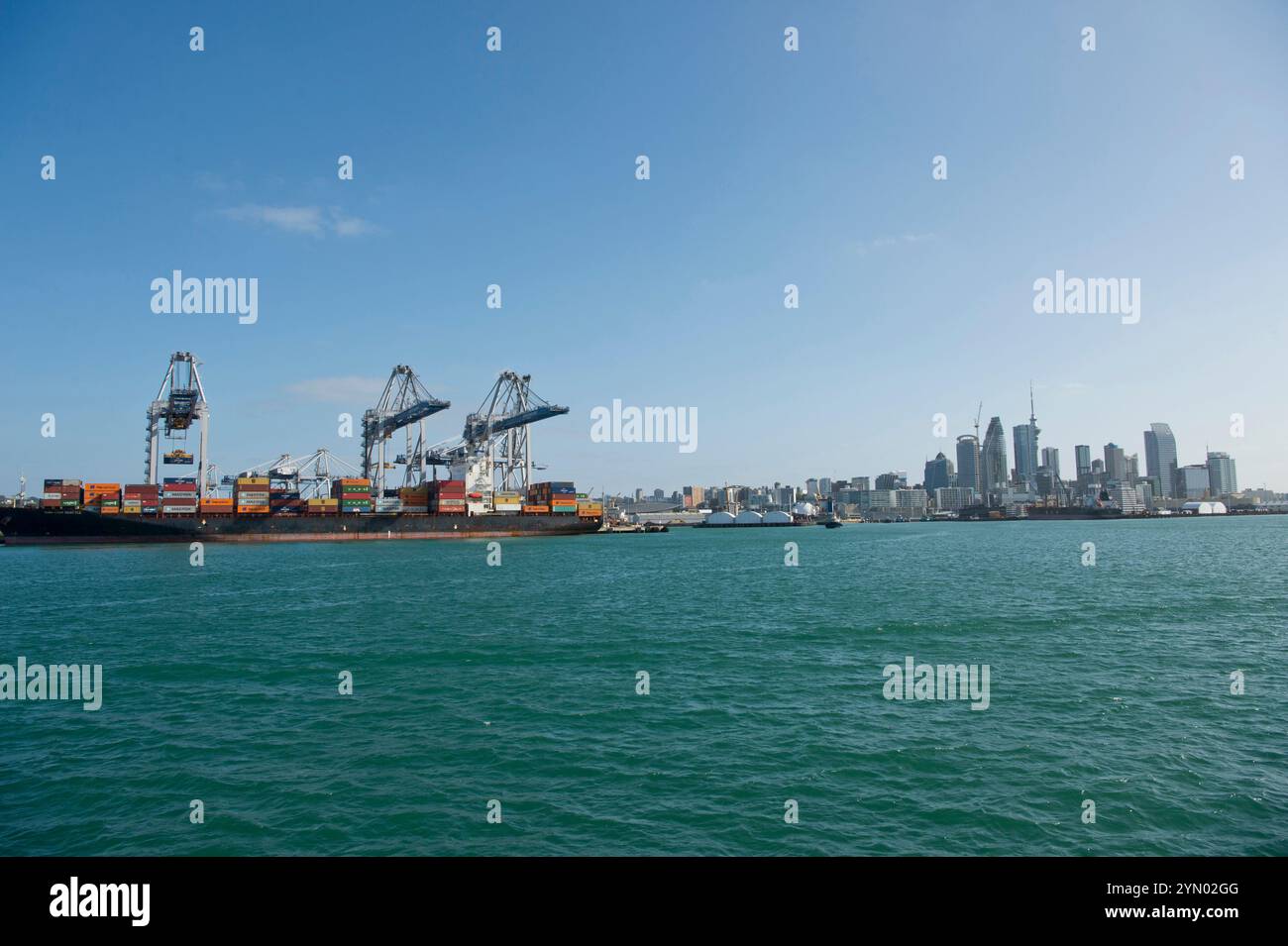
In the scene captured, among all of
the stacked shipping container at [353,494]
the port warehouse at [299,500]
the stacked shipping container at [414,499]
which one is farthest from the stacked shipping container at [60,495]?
the stacked shipping container at [414,499]

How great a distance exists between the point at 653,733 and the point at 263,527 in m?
90.7

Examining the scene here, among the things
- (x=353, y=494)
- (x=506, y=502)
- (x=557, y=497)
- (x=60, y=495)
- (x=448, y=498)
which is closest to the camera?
(x=60, y=495)

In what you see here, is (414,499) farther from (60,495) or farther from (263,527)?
(60,495)

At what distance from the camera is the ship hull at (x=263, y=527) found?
80375 millimetres

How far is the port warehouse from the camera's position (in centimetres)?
8369

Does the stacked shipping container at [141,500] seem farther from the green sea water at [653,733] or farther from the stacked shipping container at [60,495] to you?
the green sea water at [653,733]

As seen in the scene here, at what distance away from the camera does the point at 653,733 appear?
14125 millimetres

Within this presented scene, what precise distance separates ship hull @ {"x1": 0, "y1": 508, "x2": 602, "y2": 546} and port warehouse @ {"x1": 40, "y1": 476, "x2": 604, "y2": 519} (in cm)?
130

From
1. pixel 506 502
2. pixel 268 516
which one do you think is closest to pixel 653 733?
pixel 268 516
